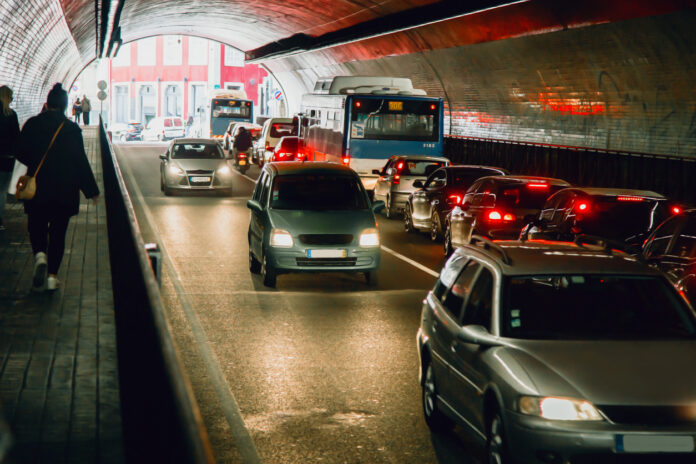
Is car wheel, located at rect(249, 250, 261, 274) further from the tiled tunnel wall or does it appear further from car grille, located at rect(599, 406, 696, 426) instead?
car grille, located at rect(599, 406, 696, 426)

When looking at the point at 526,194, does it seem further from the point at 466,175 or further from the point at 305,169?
the point at 466,175

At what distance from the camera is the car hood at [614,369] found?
554 centimetres

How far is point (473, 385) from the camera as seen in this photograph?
20.5 feet

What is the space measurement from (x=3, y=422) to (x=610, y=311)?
12.0 ft

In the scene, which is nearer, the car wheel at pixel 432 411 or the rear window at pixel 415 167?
the car wheel at pixel 432 411

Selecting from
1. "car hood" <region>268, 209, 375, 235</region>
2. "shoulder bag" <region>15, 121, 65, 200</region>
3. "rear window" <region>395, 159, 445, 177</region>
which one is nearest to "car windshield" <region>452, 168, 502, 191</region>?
"rear window" <region>395, 159, 445, 177</region>

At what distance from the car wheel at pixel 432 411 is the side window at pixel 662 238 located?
12.4 feet

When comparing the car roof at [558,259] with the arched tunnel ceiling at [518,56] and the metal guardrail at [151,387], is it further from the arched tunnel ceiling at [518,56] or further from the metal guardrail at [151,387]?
the arched tunnel ceiling at [518,56]

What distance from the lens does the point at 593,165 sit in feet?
89.9

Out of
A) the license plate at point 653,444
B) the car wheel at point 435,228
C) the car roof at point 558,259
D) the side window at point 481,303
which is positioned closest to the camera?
the license plate at point 653,444

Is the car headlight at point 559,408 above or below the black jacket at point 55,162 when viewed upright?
below

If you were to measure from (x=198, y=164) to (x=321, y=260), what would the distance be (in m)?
16.0

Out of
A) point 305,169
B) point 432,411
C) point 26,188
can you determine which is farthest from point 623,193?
point 26,188

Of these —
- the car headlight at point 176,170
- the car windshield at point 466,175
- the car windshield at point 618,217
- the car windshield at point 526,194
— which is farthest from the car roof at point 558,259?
the car headlight at point 176,170
